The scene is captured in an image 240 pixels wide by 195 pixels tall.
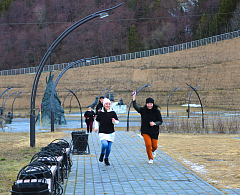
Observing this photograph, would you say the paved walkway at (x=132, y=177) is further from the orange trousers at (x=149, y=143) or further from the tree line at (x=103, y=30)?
the tree line at (x=103, y=30)

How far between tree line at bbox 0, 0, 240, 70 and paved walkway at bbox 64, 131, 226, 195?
8383 centimetres

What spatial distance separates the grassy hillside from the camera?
6172 centimetres

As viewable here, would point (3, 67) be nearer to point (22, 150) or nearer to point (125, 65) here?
point (125, 65)

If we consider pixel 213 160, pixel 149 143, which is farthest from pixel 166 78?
pixel 149 143

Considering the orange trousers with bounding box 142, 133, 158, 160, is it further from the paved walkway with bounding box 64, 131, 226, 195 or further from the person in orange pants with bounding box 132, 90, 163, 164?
the paved walkway with bounding box 64, 131, 226, 195

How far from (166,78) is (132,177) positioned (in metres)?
62.7

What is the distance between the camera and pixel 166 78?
69.5 meters

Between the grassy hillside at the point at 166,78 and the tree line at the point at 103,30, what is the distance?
20.3m

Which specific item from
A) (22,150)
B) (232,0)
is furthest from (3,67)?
(22,150)

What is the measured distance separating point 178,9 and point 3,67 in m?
57.0

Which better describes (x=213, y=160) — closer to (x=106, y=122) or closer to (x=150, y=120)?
(x=150, y=120)

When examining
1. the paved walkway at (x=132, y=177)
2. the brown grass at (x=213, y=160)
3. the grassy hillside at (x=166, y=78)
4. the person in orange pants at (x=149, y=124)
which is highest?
the grassy hillside at (x=166, y=78)

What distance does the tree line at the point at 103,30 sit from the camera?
96.0 meters

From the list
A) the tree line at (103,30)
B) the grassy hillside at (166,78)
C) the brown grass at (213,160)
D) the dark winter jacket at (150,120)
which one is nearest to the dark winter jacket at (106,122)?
the dark winter jacket at (150,120)
